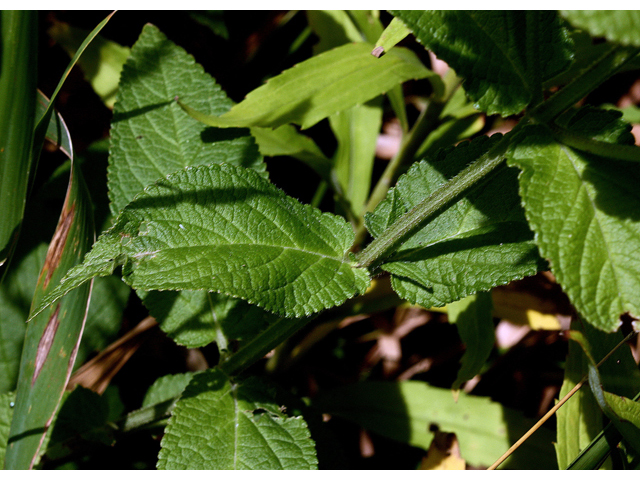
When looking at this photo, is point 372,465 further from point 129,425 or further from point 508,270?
point 508,270

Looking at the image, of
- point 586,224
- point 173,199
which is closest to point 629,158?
point 586,224

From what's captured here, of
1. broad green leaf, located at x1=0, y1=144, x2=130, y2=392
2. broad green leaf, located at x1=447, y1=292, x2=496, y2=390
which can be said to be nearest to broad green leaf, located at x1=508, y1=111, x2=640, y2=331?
broad green leaf, located at x1=447, y1=292, x2=496, y2=390

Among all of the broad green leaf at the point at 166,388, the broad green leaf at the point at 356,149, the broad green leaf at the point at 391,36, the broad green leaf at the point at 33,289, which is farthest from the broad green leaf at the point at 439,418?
the broad green leaf at the point at 391,36

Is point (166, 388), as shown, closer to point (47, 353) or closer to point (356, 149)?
point (47, 353)

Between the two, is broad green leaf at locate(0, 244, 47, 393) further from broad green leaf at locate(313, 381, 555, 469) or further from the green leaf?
the green leaf

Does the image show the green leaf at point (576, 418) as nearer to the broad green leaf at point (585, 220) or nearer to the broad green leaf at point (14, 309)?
the broad green leaf at point (585, 220)

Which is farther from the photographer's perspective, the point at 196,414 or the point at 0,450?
the point at 0,450

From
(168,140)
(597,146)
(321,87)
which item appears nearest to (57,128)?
(168,140)
